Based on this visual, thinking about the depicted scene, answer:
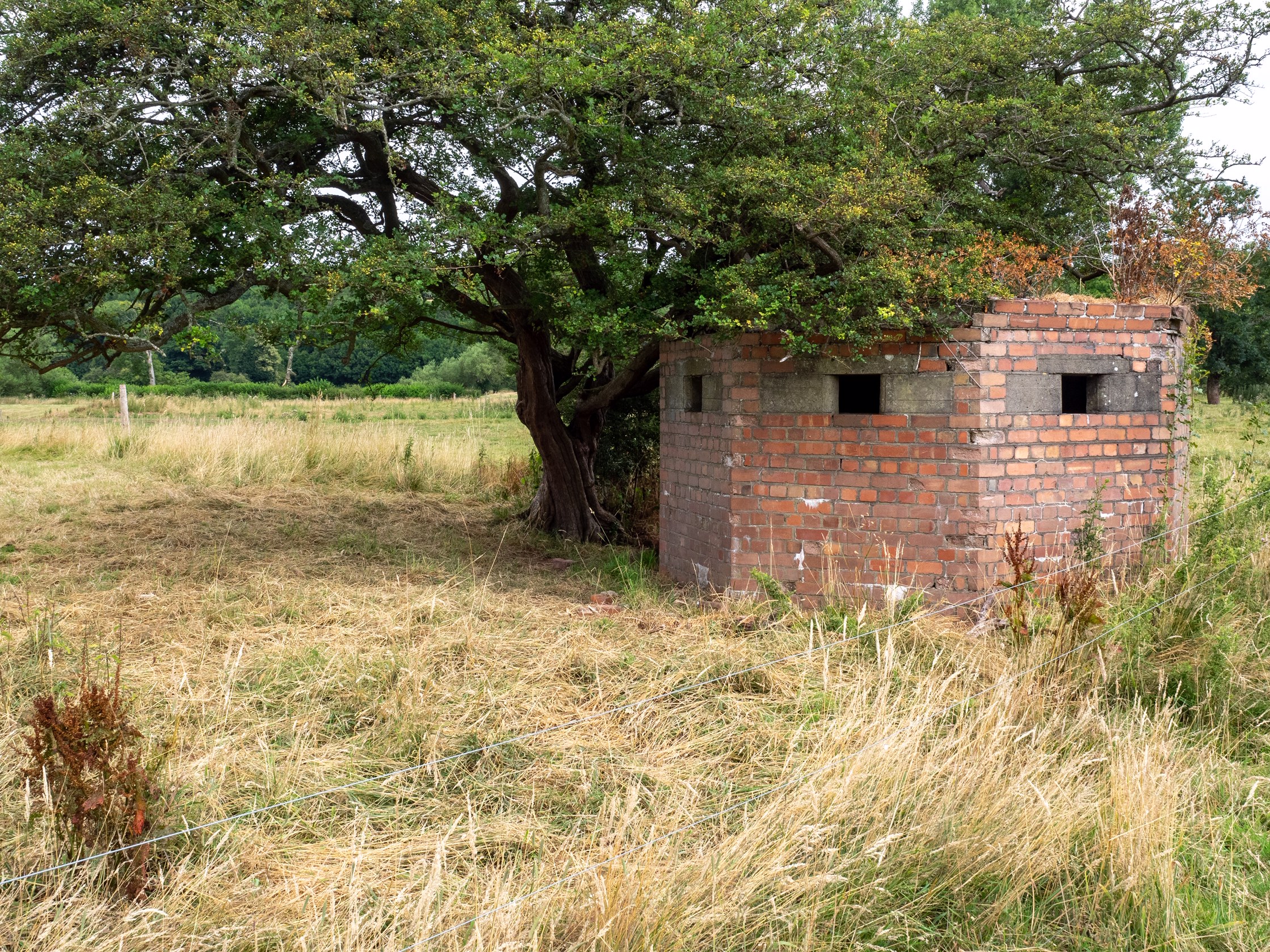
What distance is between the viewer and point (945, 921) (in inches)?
130

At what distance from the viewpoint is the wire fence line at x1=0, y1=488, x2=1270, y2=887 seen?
310cm

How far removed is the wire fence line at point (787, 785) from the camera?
288 centimetres

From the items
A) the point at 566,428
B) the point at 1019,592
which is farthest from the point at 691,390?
the point at 1019,592

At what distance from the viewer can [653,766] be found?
4180 mm

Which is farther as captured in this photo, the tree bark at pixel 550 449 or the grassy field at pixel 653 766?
the tree bark at pixel 550 449

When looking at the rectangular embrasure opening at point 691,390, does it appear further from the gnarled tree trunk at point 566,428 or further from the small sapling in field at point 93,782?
the small sapling in field at point 93,782

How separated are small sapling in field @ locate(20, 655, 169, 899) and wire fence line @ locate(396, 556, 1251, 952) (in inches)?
43.8

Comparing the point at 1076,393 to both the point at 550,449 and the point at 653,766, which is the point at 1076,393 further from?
the point at 550,449

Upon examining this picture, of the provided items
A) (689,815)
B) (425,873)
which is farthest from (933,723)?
(425,873)

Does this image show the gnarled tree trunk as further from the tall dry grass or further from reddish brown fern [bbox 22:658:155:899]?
reddish brown fern [bbox 22:658:155:899]

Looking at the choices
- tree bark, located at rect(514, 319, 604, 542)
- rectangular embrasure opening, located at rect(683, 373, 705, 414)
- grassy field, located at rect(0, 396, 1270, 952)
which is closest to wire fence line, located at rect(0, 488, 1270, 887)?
grassy field, located at rect(0, 396, 1270, 952)

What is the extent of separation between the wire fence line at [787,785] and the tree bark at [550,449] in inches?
244

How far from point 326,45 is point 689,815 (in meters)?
5.42

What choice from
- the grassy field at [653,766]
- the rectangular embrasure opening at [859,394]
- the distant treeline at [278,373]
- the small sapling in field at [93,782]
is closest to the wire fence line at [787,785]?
the grassy field at [653,766]
